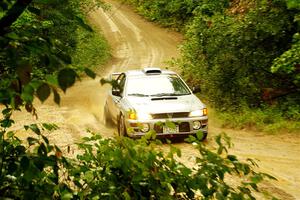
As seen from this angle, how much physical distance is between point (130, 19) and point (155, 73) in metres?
32.7

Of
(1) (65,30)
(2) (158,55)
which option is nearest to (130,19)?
(2) (158,55)

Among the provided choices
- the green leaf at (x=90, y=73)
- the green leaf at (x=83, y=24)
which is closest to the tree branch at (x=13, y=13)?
the green leaf at (x=83, y=24)

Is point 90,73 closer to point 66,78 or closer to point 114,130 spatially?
point 66,78

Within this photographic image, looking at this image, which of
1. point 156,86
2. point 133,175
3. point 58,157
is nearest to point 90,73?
point 58,157

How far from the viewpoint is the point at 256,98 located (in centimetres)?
1486

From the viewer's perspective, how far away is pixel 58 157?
2947mm

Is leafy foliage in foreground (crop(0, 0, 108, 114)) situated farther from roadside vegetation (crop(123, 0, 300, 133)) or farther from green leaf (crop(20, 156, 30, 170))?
roadside vegetation (crop(123, 0, 300, 133))

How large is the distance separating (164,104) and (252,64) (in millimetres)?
4935

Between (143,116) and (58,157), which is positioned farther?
(143,116)

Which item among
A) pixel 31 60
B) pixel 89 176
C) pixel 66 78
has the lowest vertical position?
pixel 89 176

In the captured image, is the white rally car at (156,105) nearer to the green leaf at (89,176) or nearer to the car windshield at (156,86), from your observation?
the car windshield at (156,86)

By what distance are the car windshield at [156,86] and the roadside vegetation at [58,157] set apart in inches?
314

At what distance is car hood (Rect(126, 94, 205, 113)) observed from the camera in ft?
35.1

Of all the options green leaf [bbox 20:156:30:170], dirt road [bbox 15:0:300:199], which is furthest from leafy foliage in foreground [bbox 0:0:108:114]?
dirt road [bbox 15:0:300:199]
